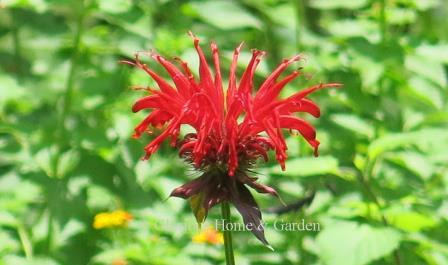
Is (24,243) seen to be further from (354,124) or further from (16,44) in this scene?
(16,44)

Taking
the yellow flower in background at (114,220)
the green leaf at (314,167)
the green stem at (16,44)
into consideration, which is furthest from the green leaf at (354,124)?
the green stem at (16,44)

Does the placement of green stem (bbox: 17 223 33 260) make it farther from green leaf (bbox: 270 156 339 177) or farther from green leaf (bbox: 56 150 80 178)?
green leaf (bbox: 270 156 339 177)

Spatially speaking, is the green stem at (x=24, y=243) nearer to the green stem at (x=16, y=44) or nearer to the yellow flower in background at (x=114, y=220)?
the yellow flower in background at (x=114, y=220)

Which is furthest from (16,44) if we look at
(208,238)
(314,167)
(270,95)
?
(270,95)

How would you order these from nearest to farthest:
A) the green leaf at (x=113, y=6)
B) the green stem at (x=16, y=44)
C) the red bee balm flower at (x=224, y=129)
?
the red bee balm flower at (x=224, y=129) < the green leaf at (x=113, y=6) < the green stem at (x=16, y=44)

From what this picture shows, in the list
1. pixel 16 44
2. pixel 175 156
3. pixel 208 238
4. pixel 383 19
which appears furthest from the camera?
pixel 16 44

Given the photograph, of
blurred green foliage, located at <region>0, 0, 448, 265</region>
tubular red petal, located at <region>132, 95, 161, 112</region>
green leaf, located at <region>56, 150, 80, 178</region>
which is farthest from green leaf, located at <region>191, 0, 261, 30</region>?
tubular red petal, located at <region>132, 95, 161, 112</region>
